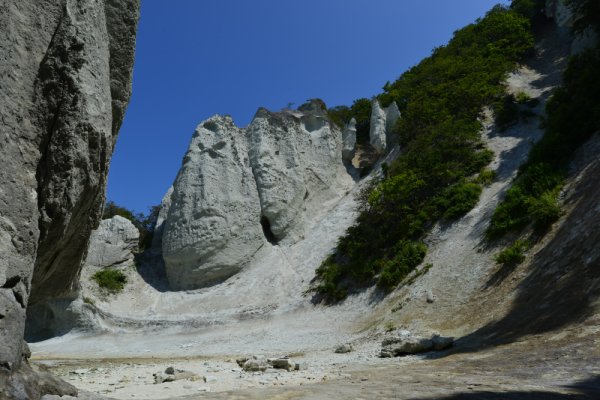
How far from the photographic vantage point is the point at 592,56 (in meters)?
19.3

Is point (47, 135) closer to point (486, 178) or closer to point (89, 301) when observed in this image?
point (486, 178)

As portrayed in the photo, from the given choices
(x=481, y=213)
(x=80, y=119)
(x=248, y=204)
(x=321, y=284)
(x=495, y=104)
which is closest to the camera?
(x=80, y=119)

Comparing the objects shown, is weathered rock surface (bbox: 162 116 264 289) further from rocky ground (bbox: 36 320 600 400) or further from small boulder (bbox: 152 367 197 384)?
small boulder (bbox: 152 367 197 384)

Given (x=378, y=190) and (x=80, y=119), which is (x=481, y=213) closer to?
(x=378, y=190)

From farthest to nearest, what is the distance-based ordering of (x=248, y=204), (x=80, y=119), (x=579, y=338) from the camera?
(x=248, y=204) → (x=579, y=338) → (x=80, y=119)

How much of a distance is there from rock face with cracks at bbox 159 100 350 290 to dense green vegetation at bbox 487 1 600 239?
15571 millimetres

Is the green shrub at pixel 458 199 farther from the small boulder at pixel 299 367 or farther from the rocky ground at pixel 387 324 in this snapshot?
the small boulder at pixel 299 367

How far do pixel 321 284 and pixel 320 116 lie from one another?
692 inches

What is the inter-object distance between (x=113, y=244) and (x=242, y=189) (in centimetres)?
882

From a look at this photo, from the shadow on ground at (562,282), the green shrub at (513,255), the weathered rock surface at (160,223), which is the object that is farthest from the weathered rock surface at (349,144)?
the shadow on ground at (562,282)

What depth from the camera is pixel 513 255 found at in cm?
1352

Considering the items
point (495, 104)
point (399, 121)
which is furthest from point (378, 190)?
point (495, 104)

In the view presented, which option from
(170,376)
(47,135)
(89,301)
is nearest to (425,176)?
(170,376)

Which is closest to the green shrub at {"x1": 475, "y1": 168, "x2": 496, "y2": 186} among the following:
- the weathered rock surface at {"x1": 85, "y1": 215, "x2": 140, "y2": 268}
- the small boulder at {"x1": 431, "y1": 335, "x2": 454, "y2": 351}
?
the small boulder at {"x1": 431, "y1": 335, "x2": 454, "y2": 351}
